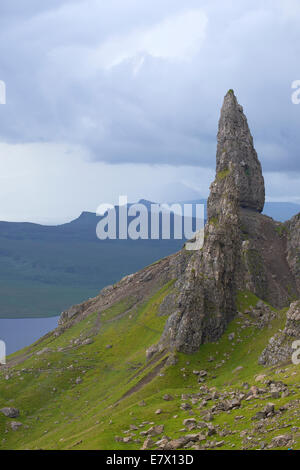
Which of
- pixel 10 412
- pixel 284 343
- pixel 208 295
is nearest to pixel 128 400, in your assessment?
pixel 284 343

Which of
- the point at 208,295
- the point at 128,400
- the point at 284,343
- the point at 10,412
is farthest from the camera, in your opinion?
the point at 208,295

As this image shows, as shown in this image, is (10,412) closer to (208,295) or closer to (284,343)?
(208,295)

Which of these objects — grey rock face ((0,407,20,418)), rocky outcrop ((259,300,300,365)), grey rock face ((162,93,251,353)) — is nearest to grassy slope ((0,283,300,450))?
grey rock face ((0,407,20,418))

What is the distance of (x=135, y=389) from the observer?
154875mm

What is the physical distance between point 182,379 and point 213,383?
10581 millimetres

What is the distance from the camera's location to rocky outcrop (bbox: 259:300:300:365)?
13075cm

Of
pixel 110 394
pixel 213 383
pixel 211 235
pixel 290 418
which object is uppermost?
pixel 211 235

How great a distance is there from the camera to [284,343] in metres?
133
